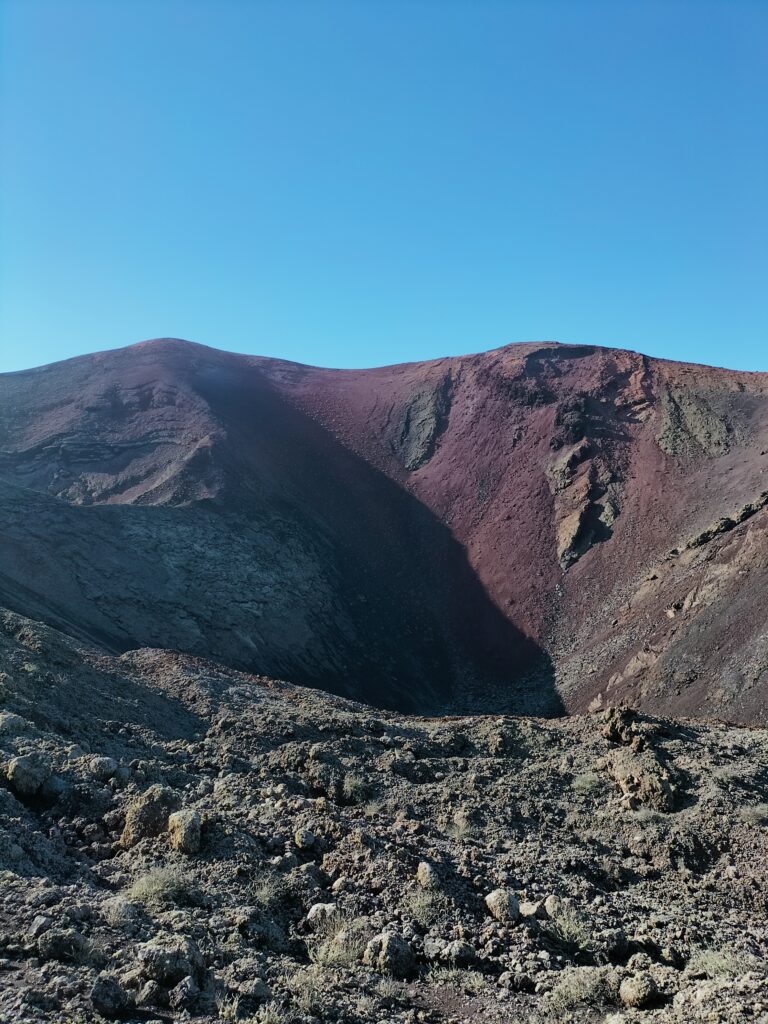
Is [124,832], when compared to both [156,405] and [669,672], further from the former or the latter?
[156,405]

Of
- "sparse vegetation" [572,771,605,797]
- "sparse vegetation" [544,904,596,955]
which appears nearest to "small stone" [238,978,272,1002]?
"sparse vegetation" [544,904,596,955]

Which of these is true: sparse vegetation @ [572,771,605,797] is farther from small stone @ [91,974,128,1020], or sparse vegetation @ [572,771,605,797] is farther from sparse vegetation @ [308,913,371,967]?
small stone @ [91,974,128,1020]

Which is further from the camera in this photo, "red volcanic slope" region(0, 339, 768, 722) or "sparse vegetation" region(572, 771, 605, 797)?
"red volcanic slope" region(0, 339, 768, 722)

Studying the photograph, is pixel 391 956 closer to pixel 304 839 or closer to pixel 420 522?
pixel 304 839

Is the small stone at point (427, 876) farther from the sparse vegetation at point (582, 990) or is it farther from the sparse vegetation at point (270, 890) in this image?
the sparse vegetation at point (582, 990)

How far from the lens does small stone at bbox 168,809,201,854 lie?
6.23 meters

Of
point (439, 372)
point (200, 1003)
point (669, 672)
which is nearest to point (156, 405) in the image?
point (439, 372)

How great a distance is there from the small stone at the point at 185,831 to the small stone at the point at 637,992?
3.69m

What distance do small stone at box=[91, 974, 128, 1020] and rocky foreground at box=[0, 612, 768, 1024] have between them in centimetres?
1

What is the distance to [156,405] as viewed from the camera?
35.8 metres

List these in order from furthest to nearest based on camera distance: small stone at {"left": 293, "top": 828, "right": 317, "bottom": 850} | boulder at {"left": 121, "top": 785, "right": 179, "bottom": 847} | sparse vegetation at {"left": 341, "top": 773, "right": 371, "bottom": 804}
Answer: sparse vegetation at {"left": 341, "top": 773, "right": 371, "bottom": 804} < small stone at {"left": 293, "top": 828, "right": 317, "bottom": 850} < boulder at {"left": 121, "top": 785, "right": 179, "bottom": 847}

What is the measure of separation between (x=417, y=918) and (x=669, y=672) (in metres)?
14.4

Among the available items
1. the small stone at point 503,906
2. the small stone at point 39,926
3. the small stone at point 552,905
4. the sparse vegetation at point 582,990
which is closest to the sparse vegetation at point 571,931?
the small stone at point 552,905

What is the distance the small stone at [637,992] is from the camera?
4.60 meters
